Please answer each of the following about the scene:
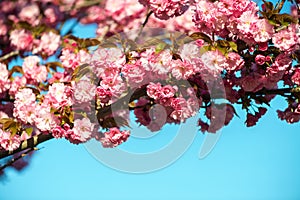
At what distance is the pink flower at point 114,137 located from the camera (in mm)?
2508

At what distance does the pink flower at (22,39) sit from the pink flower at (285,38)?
2.32 m

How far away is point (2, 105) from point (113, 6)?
1970mm

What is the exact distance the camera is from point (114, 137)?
2508mm

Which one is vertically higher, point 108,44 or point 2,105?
point 2,105

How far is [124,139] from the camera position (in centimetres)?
257

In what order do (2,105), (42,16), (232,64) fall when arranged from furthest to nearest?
(42,16) → (2,105) → (232,64)

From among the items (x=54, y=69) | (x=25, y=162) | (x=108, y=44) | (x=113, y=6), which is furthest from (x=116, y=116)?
(x=25, y=162)

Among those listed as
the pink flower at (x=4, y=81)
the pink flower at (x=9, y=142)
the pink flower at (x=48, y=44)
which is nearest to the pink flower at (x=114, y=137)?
the pink flower at (x=9, y=142)

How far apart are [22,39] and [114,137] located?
6.04ft

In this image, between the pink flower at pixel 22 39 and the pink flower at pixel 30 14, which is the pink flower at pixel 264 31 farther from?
the pink flower at pixel 30 14

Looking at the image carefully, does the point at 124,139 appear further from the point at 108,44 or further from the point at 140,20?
the point at 140,20

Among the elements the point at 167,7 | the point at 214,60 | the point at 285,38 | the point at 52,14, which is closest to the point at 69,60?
the point at 167,7

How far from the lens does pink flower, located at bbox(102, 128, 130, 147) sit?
8.23 ft

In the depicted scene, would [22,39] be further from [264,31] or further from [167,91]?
[264,31]
